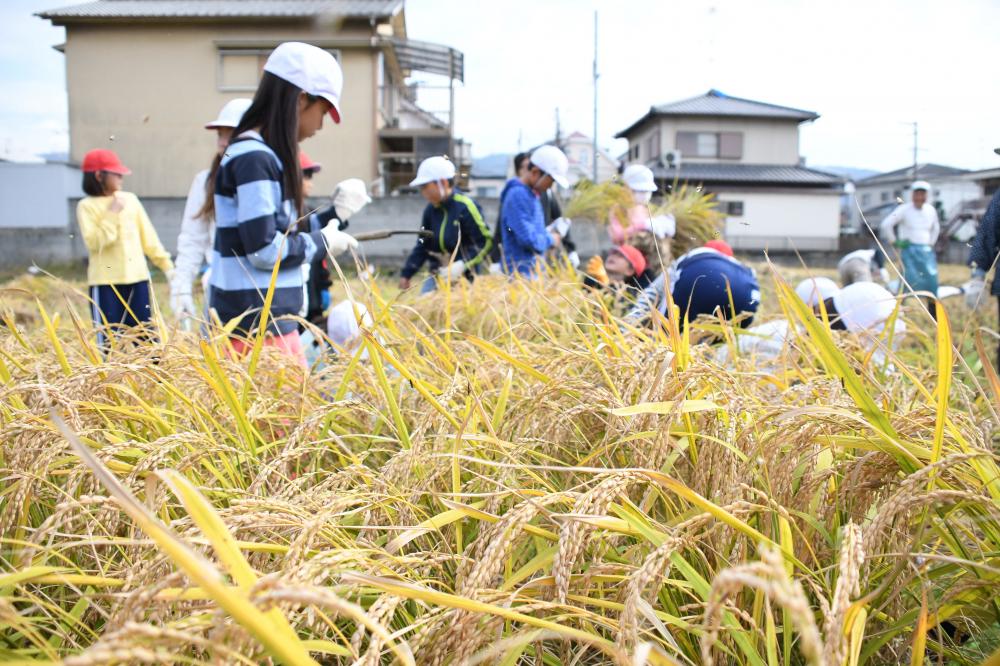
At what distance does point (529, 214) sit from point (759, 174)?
26.1 meters

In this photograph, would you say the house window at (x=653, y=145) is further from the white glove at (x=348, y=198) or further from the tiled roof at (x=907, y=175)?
the white glove at (x=348, y=198)

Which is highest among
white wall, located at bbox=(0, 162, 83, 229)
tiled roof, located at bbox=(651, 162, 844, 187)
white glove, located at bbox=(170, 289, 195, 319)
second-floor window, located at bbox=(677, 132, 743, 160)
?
second-floor window, located at bbox=(677, 132, 743, 160)

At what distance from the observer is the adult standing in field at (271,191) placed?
2.10 m

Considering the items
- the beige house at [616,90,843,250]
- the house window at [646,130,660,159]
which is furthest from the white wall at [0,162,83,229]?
the house window at [646,130,660,159]

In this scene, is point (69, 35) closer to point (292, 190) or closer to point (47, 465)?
point (292, 190)

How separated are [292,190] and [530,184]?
2721 mm

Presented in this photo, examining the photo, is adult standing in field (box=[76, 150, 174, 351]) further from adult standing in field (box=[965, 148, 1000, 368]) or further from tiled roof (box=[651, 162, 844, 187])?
tiled roof (box=[651, 162, 844, 187])

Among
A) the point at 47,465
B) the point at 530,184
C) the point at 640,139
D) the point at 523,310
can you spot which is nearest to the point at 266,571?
the point at 47,465

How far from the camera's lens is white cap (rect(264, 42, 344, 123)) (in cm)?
212

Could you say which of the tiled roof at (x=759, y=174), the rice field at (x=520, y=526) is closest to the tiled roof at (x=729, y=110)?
the tiled roof at (x=759, y=174)

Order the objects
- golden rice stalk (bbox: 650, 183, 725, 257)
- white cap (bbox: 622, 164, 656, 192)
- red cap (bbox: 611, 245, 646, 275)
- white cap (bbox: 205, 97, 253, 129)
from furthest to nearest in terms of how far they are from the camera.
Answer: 1. golden rice stalk (bbox: 650, 183, 725, 257)
2. white cap (bbox: 622, 164, 656, 192)
3. red cap (bbox: 611, 245, 646, 275)
4. white cap (bbox: 205, 97, 253, 129)

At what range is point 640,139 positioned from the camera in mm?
31562

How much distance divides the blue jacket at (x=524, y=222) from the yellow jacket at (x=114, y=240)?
196 cm

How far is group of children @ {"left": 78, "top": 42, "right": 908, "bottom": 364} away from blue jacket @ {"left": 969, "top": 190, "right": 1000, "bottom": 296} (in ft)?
6.06
